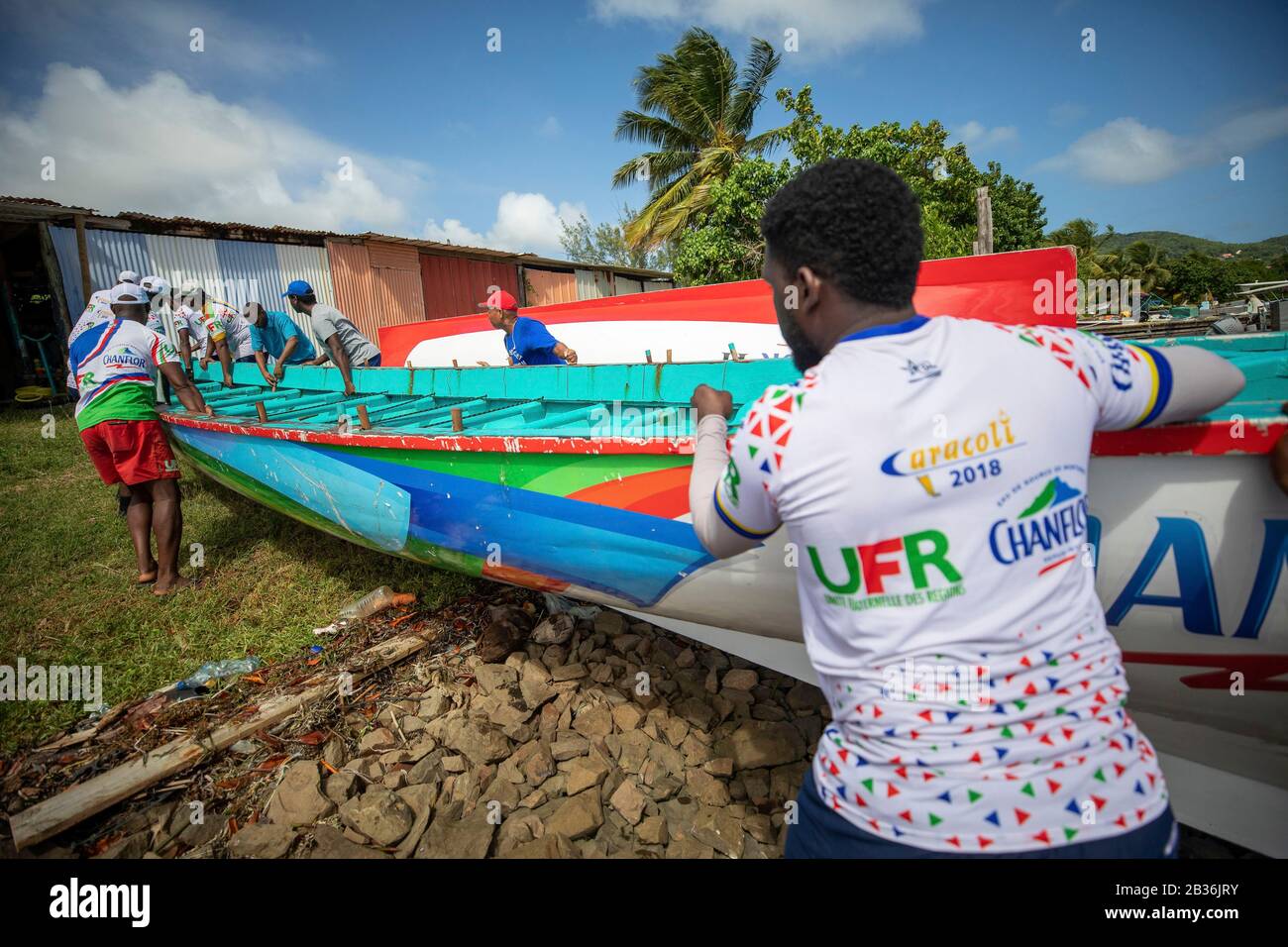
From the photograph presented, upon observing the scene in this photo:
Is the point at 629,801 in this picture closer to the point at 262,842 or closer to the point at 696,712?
the point at 696,712

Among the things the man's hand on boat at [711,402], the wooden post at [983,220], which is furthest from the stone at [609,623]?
the wooden post at [983,220]

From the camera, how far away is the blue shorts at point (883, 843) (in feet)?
2.79

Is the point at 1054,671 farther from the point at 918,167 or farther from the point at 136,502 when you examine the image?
the point at 918,167

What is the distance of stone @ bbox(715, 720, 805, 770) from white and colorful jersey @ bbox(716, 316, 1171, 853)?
1.63 metres

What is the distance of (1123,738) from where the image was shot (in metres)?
0.92

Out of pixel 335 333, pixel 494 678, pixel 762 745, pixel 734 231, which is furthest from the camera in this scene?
pixel 734 231

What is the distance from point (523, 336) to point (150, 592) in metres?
3.00

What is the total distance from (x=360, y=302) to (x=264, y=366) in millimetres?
8256

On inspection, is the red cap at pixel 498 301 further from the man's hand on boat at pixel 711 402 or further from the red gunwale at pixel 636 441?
the man's hand on boat at pixel 711 402

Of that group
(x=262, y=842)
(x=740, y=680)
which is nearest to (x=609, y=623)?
(x=740, y=680)

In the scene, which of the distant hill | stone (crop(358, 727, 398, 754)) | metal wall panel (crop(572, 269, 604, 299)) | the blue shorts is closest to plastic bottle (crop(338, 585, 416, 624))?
→ stone (crop(358, 727, 398, 754))

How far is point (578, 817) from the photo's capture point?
219cm

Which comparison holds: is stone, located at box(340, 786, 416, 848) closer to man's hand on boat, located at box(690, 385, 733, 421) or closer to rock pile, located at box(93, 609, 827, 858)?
rock pile, located at box(93, 609, 827, 858)
